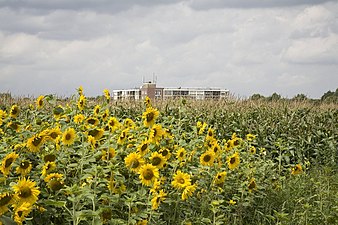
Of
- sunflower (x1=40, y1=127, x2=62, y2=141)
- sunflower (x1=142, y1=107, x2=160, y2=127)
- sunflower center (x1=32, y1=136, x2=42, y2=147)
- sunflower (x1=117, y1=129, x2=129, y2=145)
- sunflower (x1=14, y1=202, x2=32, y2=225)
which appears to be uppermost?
sunflower (x1=142, y1=107, x2=160, y2=127)

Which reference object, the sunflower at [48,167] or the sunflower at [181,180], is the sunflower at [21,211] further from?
the sunflower at [181,180]

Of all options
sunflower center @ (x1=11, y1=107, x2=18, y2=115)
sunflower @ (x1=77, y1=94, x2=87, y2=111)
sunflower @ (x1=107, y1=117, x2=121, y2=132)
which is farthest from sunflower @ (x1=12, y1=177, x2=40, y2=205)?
sunflower @ (x1=77, y1=94, x2=87, y2=111)

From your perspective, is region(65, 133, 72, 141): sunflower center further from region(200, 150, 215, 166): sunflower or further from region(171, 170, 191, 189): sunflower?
region(200, 150, 215, 166): sunflower

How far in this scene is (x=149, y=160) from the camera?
3.28 m

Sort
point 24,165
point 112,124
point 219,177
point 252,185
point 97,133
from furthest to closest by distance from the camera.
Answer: point 252,185
point 219,177
point 112,124
point 97,133
point 24,165

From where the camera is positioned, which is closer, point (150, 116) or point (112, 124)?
point (150, 116)

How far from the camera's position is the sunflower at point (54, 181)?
8.84 feet

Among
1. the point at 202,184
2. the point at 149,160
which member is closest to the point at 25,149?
the point at 149,160

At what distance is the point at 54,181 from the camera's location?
2705 millimetres

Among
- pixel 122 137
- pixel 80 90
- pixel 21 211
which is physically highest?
pixel 80 90

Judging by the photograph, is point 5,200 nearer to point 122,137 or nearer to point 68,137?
point 68,137

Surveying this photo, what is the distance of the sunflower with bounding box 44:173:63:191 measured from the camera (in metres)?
2.69

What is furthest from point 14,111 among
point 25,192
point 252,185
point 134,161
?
point 252,185

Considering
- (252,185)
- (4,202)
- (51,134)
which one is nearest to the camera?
(4,202)
